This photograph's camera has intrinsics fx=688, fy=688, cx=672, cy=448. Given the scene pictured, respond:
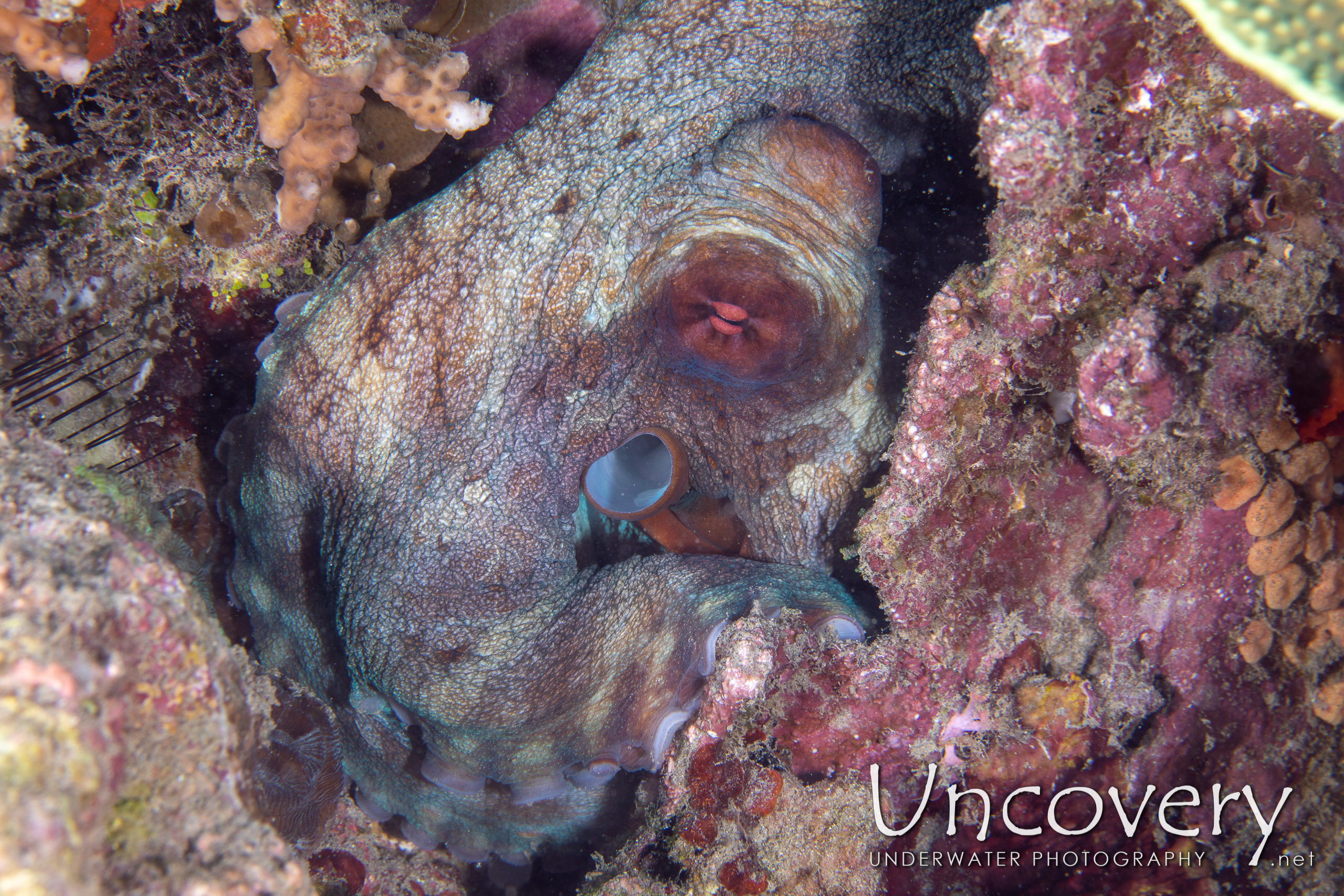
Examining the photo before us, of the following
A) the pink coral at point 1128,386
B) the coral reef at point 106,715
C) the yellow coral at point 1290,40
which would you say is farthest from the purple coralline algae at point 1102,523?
the coral reef at point 106,715

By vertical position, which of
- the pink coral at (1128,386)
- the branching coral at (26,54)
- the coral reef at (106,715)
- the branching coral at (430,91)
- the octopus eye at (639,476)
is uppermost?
the branching coral at (26,54)

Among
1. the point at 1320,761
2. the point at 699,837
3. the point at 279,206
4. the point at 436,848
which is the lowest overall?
the point at 436,848

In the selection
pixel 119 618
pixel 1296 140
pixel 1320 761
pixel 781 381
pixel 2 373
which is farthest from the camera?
pixel 2 373

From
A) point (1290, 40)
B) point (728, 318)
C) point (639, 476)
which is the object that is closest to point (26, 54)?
point (728, 318)

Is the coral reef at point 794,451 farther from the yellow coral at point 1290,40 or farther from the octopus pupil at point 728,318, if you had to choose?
the yellow coral at point 1290,40

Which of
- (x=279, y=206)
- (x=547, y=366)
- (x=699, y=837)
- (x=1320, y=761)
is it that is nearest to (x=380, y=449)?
(x=547, y=366)

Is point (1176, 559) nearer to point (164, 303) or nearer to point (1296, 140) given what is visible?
point (1296, 140)
